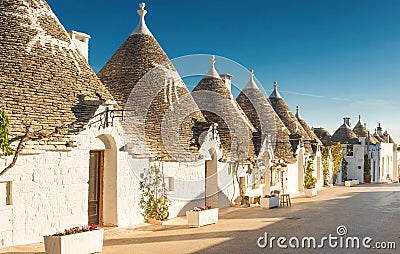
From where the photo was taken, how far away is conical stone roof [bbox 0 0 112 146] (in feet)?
36.9

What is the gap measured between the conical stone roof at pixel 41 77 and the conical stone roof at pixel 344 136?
111 ft

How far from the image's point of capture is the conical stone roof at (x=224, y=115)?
21062mm

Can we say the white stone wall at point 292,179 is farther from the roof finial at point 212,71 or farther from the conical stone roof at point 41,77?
the conical stone roof at point 41,77

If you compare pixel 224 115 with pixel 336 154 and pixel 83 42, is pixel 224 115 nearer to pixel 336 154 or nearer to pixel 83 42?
pixel 83 42

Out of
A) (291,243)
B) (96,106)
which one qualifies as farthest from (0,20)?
(291,243)

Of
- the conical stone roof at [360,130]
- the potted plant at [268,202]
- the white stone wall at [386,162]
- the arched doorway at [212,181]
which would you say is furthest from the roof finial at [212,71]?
the conical stone roof at [360,130]

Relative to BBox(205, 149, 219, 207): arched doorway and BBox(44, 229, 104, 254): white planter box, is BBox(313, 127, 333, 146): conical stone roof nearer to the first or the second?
BBox(205, 149, 219, 207): arched doorway

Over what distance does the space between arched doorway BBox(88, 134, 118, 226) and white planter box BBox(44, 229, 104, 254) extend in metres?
3.53

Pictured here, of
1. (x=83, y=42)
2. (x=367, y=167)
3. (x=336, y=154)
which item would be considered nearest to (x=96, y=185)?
(x=83, y=42)

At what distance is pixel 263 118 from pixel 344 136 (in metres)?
20.2

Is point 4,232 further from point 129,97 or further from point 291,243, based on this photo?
point 129,97

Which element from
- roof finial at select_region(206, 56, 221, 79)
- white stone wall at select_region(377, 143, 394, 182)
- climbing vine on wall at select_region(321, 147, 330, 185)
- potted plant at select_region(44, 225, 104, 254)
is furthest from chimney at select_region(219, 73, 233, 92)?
white stone wall at select_region(377, 143, 394, 182)

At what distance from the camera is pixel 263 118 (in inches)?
1045

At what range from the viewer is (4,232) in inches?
396
